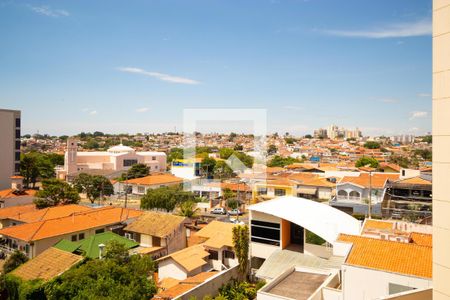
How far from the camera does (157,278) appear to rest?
1627 cm

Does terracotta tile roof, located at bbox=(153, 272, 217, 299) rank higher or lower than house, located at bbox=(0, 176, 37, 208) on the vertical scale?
lower

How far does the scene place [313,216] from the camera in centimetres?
1582

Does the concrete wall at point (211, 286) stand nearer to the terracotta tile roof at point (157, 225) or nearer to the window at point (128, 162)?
the terracotta tile roof at point (157, 225)

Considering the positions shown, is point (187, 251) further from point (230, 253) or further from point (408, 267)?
point (408, 267)

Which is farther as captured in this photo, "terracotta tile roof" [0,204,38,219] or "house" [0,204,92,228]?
"terracotta tile roof" [0,204,38,219]

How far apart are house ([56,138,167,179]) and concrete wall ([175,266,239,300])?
1817 inches

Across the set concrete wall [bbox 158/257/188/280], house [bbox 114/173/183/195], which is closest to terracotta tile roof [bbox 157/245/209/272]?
concrete wall [bbox 158/257/188/280]

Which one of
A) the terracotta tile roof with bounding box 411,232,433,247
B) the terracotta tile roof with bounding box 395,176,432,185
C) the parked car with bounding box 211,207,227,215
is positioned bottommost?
the parked car with bounding box 211,207,227,215

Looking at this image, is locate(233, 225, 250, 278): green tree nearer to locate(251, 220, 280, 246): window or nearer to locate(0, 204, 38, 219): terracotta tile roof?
locate(251, 220, 280, 246): window

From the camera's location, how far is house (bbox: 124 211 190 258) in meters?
19.4

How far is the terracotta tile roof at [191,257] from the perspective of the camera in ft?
50.8

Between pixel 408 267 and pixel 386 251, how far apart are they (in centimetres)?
106

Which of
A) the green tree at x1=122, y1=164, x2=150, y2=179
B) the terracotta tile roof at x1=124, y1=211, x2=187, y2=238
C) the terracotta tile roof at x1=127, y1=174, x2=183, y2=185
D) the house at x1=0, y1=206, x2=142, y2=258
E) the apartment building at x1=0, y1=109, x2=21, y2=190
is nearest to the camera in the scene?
the house at x1=0, y1=206, x2=142, y2=258
